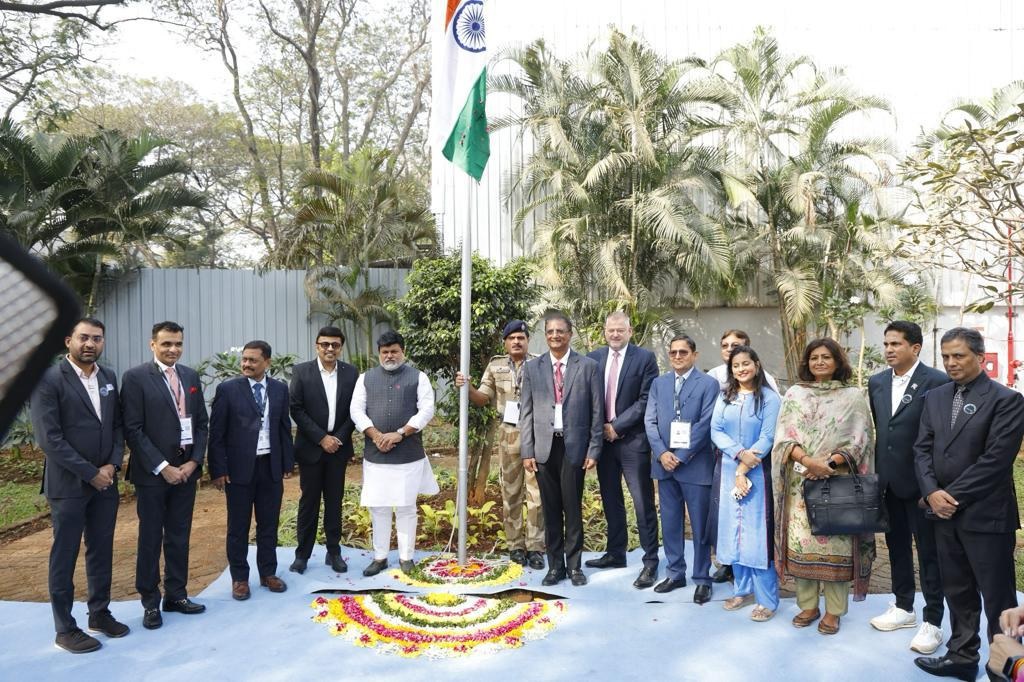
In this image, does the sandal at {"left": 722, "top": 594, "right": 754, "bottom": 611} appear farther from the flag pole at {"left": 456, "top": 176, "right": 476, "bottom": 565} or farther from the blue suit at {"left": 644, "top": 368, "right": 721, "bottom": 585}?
the flag pole at {"left": 456, "top": 176, "right": 476, "bottom": 565}

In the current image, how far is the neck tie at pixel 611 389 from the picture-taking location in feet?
16.8

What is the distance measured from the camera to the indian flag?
5.17 meters

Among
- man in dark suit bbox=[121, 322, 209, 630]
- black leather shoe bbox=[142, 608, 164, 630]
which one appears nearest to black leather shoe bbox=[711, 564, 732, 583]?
man in dark suit bbox=[121, 322, 209, 630]

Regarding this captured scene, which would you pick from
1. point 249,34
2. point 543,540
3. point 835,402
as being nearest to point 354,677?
point 543,540

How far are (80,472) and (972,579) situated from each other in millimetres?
4478

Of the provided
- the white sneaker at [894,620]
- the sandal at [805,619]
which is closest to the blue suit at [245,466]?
the sandal at [805,619]

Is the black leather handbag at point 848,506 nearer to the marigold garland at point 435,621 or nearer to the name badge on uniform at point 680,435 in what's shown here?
the name badge on uniform at point 680,435

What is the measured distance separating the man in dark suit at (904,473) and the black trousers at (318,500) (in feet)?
11.2

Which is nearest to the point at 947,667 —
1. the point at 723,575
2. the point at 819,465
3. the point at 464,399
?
the point at 819,465

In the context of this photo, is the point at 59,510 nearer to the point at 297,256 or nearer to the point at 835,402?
the point at 835,402

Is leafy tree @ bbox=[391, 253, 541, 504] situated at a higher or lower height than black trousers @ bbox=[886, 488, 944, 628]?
higher

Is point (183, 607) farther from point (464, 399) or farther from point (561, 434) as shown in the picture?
point (561, 434)

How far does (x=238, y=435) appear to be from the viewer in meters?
4.74

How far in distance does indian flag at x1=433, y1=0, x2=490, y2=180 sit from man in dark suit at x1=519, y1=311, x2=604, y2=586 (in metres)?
1.36
